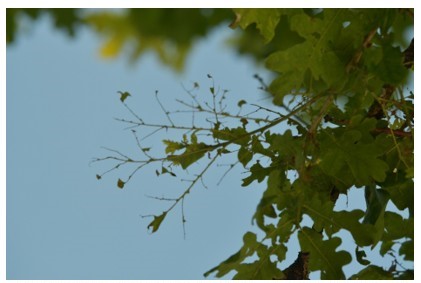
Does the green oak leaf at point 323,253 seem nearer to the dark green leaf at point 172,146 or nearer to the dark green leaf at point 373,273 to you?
the dark green leaf at point 373,273

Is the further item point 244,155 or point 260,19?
point 244,155

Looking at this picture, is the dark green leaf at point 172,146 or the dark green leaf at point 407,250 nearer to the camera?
the dark green leaf at point 407,250

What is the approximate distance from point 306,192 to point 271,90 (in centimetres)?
22

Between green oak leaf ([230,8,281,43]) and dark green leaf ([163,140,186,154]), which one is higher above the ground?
green oak leaf ([230,8,281,43])

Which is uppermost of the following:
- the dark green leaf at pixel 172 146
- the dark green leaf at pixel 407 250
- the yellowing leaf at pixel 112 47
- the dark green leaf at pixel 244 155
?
the yellowing leaf at pixel 112 47

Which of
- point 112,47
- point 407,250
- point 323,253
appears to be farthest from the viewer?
point 112,47

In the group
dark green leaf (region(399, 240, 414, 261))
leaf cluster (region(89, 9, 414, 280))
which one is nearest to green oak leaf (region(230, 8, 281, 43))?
leaf cluster (region(89, 9, 414, 280))

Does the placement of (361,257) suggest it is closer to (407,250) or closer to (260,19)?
(407,250)

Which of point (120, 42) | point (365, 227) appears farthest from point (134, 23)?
point (365, 227)

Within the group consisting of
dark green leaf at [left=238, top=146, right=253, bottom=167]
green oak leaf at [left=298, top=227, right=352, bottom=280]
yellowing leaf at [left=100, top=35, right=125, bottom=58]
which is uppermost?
yellowing leaf at [left=100, top=35, right=125, bottom=58]

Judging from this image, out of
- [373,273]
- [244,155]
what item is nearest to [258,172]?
[244,155]

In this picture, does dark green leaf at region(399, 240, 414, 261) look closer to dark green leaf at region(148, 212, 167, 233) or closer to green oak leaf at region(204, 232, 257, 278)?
green oak leaf at region(204, 232, 257, 278)

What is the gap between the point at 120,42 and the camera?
1.53 metres

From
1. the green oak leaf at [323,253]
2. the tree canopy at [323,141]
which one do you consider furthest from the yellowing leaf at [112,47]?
the green oak leaf at [323,253]
